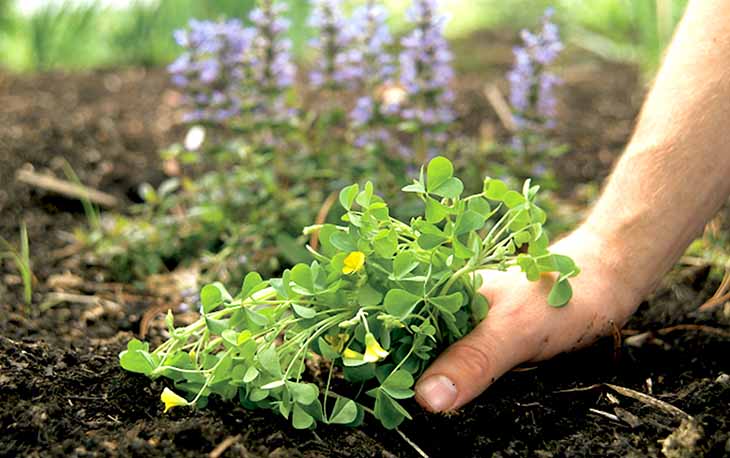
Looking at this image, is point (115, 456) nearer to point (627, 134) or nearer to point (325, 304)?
point (325, 304)

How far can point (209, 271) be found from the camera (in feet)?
7.14

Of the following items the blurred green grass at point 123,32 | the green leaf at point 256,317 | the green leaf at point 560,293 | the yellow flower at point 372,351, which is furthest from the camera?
the blurred green grass at point 123,32

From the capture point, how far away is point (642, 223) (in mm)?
1521

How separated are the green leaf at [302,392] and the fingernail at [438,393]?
20 cm

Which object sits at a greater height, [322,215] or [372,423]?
[322,215]

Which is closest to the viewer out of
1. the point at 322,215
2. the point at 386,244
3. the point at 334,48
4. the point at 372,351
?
the point at 372,351

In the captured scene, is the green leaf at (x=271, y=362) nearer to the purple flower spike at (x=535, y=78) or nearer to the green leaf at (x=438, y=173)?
the green leaf at (x=438, y=173)

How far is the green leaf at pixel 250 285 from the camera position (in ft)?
4.53

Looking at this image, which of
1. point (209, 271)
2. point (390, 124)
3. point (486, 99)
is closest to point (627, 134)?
point (486, 99)

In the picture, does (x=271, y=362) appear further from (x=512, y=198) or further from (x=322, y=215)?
(x=322, y=215)

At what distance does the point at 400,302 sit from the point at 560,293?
297mm

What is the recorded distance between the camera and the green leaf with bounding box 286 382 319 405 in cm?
129

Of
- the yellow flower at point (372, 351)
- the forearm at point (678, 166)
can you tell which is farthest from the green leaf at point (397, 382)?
the forearm at point (678, 166)

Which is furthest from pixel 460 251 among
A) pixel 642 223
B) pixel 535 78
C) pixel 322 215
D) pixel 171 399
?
pixel 535 78
